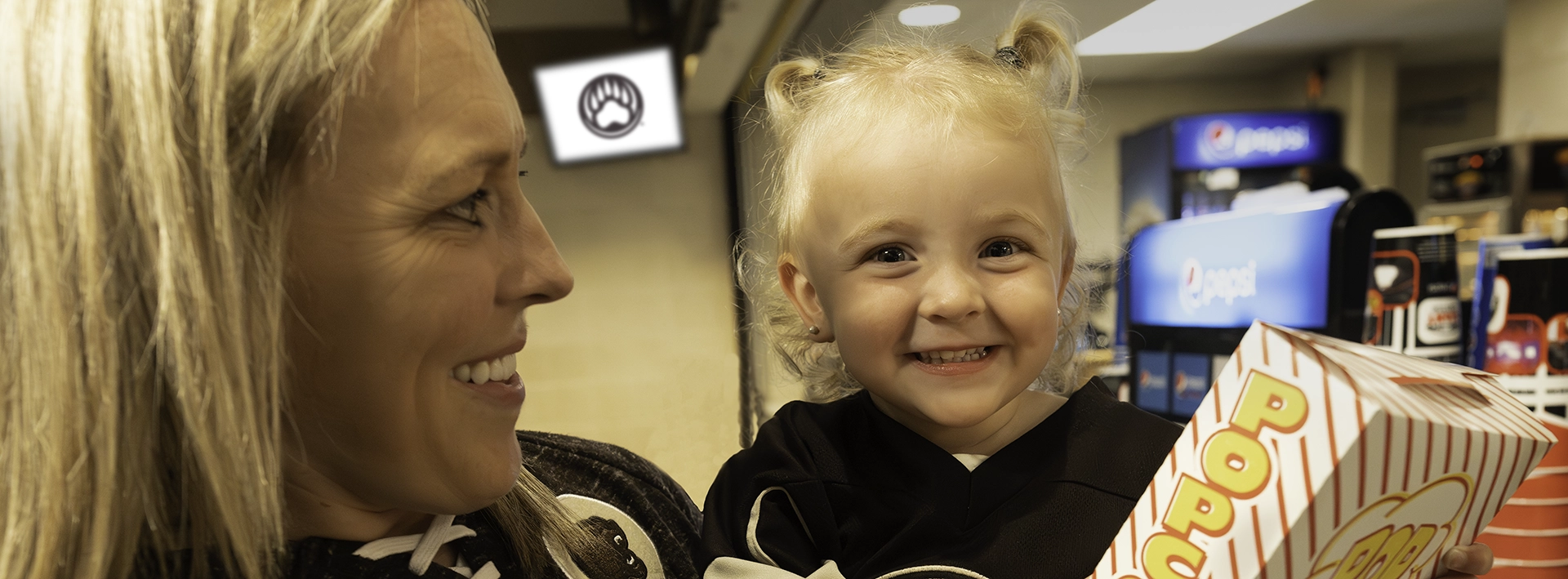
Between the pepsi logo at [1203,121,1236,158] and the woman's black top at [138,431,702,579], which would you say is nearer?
the woman's black top at [138,431,702,579]

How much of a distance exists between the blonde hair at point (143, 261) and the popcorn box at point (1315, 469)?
65 cm

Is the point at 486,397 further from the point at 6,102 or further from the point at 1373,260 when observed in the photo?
the point at 1373,260

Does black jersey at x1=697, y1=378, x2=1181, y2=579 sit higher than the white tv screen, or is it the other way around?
the white tv screen

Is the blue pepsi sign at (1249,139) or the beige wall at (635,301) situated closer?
the beige wall at (635,301)

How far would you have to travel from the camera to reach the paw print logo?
7.06ft

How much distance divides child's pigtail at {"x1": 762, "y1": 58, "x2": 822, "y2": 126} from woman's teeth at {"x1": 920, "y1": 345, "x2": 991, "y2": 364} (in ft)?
1.37

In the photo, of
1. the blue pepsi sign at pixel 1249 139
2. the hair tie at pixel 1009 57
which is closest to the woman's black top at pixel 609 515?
the hair tie at pixel 1009 57

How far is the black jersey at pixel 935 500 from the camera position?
3.23 ft

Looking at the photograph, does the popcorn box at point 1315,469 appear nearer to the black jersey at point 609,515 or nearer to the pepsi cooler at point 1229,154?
the black jersey at point 609,515

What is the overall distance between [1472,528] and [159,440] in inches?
41.2

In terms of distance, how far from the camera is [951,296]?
99cm

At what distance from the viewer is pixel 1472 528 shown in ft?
2.75

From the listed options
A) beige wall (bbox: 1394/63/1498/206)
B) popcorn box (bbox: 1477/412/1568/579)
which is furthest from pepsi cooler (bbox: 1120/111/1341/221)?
popcorn box (bbox: 1477/412/1568/579)

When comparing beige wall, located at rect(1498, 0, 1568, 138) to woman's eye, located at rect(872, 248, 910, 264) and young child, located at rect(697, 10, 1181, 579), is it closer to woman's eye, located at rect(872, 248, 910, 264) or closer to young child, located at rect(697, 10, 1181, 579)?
young child, located at rect(697, 10, 1181, 579)
